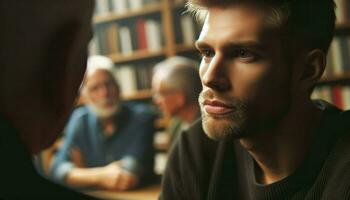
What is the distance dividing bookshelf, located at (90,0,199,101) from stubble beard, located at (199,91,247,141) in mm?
74

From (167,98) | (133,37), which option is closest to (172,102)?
(167,98)

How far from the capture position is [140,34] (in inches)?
22.7

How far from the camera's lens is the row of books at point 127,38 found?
0.51 metres

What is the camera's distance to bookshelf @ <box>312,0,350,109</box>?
1.34ft

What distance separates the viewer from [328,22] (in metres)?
0.40

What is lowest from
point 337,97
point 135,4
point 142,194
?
point 142,194

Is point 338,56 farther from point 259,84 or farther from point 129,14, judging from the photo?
point 129,14

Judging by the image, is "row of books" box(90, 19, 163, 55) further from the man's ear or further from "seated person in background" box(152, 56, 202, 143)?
the man's ear

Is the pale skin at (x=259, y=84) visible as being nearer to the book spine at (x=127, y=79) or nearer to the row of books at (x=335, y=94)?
the row of books at (x=335, y=94)

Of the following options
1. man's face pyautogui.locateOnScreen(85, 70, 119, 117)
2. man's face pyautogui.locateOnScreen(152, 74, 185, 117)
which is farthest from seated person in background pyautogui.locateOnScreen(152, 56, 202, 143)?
man's face pyautogui.locateOnScreen(85, 70, 119, 117)

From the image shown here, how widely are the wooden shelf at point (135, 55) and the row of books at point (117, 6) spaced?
63 millimetres

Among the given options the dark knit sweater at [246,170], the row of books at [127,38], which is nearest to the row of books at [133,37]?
the row of books at [127,38]

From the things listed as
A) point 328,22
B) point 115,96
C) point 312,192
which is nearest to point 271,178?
point 312,192

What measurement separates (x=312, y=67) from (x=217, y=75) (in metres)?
0.09
